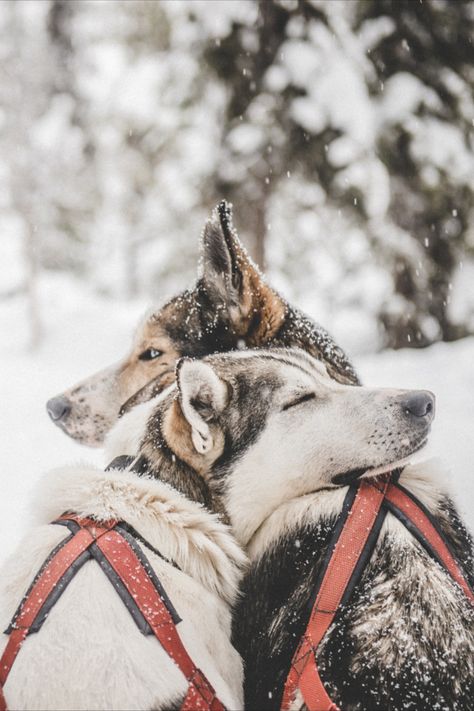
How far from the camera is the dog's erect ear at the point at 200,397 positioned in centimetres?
205

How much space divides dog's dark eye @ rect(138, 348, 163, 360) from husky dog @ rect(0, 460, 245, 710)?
1311mm

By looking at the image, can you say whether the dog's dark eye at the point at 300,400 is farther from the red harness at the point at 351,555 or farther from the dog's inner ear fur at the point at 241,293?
the dog's inner ear fur at the point at 241,293

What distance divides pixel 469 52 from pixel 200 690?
27.8ft

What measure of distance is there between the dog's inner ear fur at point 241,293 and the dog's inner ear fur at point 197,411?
81 cm

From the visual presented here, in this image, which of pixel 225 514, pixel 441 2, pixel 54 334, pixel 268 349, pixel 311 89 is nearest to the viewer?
pixel 225 514

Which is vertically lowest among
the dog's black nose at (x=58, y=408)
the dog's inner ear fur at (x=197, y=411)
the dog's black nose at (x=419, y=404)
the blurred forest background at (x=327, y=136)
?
the dog's black nose at (x=419, y=404)

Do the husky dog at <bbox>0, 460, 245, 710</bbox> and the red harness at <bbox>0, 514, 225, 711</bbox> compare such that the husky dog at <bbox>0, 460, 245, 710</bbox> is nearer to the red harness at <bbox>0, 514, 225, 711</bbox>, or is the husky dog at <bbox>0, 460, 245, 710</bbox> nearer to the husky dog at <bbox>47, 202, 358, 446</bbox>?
the red harness at <bbox>0, 514, 225, 711</bbox>

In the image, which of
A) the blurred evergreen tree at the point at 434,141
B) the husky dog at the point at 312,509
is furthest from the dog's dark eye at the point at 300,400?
the blurred evergreen tree at the point at 434,141

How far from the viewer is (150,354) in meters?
3.51

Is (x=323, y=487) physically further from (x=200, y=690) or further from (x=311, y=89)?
(x=311, y=89)

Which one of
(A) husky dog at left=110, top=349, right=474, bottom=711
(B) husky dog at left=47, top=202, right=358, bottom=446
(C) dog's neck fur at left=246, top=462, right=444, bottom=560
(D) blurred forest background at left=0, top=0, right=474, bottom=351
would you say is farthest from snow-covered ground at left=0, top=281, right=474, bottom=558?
(D) blurred forest background at left=0, top=0, right=474, bottom=351

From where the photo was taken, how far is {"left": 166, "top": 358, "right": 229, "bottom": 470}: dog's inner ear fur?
2070 millimetres

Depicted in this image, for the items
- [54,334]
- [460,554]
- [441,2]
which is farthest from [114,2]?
[460,554]

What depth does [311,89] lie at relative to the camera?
8.30 meters
